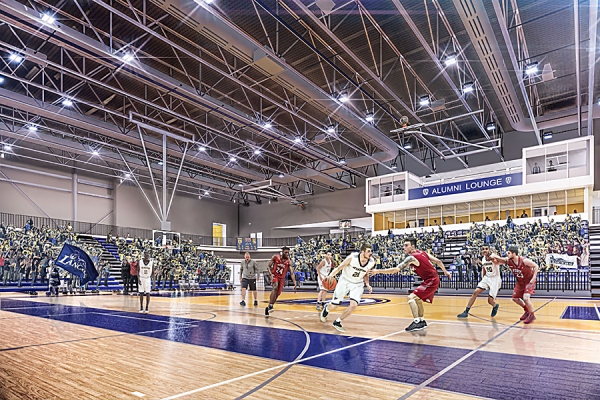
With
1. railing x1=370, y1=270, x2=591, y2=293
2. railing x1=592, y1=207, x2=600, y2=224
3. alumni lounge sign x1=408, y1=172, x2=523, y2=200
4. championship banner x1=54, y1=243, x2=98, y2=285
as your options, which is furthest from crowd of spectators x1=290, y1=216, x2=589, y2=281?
championship banner x1=54, y1=243, x2=98, y2=285

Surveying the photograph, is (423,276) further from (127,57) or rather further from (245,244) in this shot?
(245,244)

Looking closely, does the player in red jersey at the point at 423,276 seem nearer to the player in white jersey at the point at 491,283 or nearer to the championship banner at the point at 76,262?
the player in white jersey at the point at 491,283

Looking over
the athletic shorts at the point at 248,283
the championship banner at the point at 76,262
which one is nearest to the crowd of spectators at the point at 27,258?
the championship banner at the point at 76,262

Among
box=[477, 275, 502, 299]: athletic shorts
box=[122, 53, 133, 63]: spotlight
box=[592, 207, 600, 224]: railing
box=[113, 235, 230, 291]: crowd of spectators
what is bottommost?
box=[113, 235, 230, 291]: crowd of spectators

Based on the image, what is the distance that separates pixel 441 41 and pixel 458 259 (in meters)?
10.9

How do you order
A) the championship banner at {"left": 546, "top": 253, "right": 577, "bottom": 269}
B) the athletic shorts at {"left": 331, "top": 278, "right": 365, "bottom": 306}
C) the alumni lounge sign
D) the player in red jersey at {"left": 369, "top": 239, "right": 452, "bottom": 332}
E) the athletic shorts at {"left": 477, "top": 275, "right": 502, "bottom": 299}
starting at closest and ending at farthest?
the player in red jersey at {"left": 369, "top": 239, "right": 452, "bottom": 332}
the athletic shorts at {"left": 331, "top": 278, "right": 365, "bottom": 306}
the athletic shorts at {"left": 477, "top": 275, "right": 502, "bottom": 299}
the championship banner at {"left": 546, "top": 253, "right": 577, "bottom": 269}
the alumni lounge sign

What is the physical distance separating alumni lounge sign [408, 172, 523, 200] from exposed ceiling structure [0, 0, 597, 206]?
2.37 m

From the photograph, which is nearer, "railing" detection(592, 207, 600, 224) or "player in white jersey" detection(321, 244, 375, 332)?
"player in white jersey" detection(321, 244, 375, 332)

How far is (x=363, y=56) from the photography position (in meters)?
18.5

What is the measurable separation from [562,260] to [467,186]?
1111 centimetres

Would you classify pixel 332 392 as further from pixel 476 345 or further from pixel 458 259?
pixel 458 259

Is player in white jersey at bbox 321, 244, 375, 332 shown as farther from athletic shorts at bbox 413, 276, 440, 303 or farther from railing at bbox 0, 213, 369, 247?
railing at bbox 0, 213, 369, 247

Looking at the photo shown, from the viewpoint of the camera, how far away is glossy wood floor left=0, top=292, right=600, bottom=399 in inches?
155

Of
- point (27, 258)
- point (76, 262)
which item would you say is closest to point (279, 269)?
point (76, 262)
